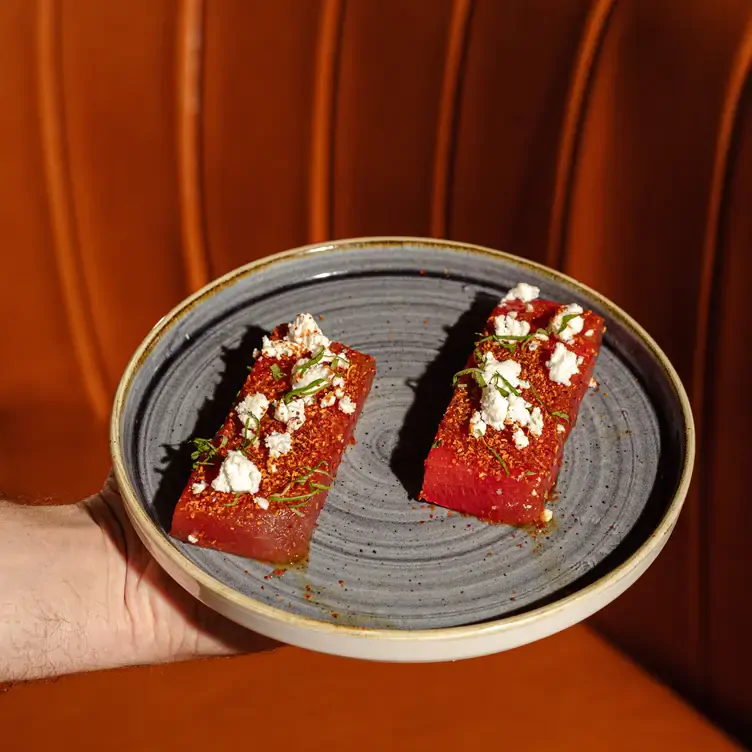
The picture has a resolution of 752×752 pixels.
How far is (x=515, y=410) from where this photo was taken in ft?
4.71

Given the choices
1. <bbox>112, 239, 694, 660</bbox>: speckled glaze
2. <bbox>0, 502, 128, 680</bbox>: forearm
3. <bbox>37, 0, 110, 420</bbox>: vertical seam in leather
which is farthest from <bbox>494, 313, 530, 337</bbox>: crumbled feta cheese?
<bbox>37, 0, 110, 420</bbox>: vertical seam in leather

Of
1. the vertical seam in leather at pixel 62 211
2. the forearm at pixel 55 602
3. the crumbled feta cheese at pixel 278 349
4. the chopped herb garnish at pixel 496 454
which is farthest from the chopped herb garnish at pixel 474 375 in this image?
the vertical seam in leather at pixel 62 211

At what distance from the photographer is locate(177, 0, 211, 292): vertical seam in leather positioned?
7.52ft

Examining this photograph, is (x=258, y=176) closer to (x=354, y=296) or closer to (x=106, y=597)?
(x=354, y=296)

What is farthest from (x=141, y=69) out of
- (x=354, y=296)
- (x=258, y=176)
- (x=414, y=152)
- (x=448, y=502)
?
(x=448, y=502)

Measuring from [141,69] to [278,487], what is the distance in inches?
62.7

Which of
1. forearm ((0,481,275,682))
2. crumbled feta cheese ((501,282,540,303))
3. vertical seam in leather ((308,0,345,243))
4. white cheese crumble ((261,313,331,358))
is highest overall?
vertical seam in leather ((308,0,345,243))

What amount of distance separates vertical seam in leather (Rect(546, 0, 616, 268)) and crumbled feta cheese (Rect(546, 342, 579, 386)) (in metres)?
0.76

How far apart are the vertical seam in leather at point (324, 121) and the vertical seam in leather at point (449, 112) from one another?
0.35 m

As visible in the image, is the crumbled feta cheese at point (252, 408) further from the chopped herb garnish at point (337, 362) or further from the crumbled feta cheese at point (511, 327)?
the crumbled feta cheese at point (511, 327)

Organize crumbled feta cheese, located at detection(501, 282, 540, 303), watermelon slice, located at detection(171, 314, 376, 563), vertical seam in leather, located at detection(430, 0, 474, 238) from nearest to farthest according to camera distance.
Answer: watermelon slice, located at detection(171, 314, 376, 563) < crumbled feta cheese, located at detection(501, 282, 540, 303) < vertical seam in leather, located at detection(430, 0, 474, 238)

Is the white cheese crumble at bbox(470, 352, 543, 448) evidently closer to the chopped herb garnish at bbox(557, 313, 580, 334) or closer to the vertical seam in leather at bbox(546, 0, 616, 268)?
the chopped herb garnish at bbox(557, 313, 580, 334)

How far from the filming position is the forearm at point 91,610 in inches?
70.9

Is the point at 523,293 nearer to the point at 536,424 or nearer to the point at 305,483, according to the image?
the point at 536,424
